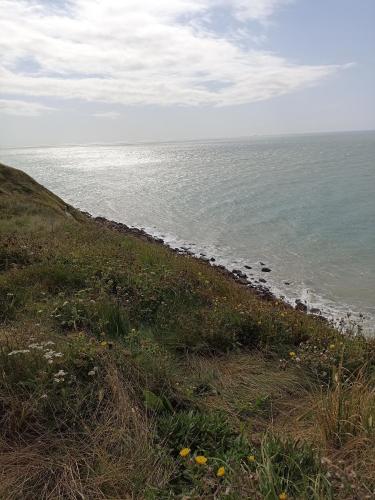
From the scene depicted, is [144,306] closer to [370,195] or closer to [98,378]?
[98,378]

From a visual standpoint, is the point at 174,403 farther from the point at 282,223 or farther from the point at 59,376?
the point at 282,223

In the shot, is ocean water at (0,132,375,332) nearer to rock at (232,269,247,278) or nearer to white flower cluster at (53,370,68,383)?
rock at (232,269,247,278)

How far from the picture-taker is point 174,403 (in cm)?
428

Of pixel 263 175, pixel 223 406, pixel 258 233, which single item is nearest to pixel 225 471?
pixel 223 406

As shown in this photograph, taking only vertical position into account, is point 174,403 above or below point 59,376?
below

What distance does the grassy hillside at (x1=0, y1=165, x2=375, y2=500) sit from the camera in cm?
310

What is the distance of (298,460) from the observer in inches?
125

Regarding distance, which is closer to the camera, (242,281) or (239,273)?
(242,281)

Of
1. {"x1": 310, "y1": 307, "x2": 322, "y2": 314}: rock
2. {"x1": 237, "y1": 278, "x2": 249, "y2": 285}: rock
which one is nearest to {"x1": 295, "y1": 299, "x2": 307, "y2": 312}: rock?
{"x1": 310, "y1": 307, "x2": 322, "y2": 314}: rock

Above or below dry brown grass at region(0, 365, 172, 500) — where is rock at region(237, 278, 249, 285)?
below


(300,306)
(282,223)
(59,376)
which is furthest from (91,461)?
(282,223)

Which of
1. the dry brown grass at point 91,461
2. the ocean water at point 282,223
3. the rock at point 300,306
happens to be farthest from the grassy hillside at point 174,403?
the rock at point 300,306

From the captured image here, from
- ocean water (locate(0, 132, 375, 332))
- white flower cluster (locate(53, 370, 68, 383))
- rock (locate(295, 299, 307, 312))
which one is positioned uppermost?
white flower cluster (locate(53, 370, 68, 383))

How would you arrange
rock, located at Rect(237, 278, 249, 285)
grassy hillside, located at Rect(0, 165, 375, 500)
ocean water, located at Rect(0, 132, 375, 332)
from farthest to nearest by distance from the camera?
ocean water, located at Rect(0, 132, 375, 332)
rock, located at Rect(237, 278, 249, 285)
grassy hillside, located at Rect(0, 165, 375, 500)
